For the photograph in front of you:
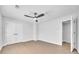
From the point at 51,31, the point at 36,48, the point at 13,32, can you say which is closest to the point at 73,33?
the point at 51,31

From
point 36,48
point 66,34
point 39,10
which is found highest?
point 39,10

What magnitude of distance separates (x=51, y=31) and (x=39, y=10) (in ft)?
1.45

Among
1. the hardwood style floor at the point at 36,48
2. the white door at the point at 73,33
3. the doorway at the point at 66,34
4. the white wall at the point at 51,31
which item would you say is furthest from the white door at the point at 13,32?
the white door at the point at 73,33

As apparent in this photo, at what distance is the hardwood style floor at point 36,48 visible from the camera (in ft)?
3.61

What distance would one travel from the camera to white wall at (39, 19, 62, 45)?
111 centimetres

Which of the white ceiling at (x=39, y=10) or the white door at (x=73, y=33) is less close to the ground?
the white ceiling at (x=39, y=10)

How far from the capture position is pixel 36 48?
3.85 feet

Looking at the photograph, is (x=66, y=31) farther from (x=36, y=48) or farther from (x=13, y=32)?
(x=13, y=32)

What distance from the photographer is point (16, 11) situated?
106 centimetres

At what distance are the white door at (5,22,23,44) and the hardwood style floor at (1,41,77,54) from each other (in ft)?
0.35

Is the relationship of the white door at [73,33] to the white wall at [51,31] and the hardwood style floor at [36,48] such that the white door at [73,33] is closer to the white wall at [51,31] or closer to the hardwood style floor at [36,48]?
the hardwood style floor at [36,48]

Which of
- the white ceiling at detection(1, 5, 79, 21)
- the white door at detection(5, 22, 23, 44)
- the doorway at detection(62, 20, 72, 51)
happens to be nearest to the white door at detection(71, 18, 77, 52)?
the doorway at detection(62, 20, 72, 51)

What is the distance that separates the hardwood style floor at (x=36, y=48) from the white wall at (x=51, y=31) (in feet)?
0.32
